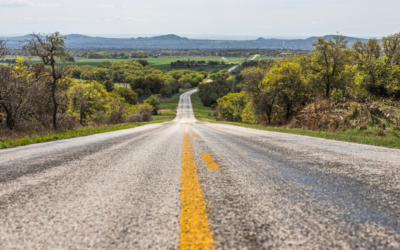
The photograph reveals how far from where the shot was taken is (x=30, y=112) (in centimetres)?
1528

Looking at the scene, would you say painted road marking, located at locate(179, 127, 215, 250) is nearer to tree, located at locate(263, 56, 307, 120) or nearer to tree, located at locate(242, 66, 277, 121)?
tree, located at locate(263, 56, 307, 120)

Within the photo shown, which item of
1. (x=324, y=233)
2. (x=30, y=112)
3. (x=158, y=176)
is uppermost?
(x=324, y=233)

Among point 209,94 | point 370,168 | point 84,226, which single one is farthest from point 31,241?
point 209,94

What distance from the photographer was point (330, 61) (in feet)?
77.9

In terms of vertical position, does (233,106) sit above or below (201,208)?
below

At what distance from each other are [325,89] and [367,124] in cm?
1449

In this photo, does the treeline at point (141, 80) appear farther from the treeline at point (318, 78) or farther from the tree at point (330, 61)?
the tree at point (330, 61)

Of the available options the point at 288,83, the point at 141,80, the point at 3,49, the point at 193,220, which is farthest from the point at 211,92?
the point at 193,220

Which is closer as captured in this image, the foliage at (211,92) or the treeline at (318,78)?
the treeline at (318,78)

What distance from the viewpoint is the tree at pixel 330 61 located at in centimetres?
2308

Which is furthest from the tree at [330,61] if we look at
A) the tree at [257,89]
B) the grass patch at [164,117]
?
the grass patch at [164,117]

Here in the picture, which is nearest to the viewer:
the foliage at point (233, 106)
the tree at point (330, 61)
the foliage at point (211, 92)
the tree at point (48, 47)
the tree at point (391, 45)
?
the tree at point (48, 47)

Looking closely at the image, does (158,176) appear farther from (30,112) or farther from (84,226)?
(30,112)

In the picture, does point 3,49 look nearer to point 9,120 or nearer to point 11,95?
point 11,95
